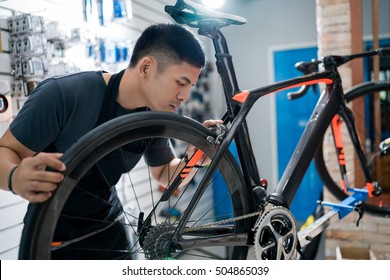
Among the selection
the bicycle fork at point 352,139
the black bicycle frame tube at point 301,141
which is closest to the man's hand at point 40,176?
the black bicycle frame tube at point 301,141

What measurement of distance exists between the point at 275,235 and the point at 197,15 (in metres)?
0.70

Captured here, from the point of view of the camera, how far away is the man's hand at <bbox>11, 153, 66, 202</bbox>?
698mm

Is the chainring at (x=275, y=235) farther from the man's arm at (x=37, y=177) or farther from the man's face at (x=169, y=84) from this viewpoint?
the man's arm at (x=37, y=177)

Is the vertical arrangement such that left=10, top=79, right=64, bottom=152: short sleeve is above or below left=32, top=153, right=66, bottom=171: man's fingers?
above

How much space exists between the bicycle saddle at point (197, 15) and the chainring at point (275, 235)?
588mm

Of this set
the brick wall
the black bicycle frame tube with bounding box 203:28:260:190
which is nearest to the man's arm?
the black bicycle frame tube with bounding box 203:28:260:190

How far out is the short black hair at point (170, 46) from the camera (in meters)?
0.98

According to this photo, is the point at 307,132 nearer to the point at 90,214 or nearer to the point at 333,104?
the point at 333,104

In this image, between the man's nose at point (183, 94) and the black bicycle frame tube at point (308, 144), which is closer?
the man's nose at point (183, 94)

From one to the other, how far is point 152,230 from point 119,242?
15.9 inches

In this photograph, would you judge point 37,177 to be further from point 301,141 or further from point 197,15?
point 301,141

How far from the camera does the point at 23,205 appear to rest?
3.41ft

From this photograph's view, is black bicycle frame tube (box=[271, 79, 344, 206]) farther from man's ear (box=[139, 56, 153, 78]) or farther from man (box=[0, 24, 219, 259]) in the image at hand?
man's ear (box=[139, 56, 153, 78])
